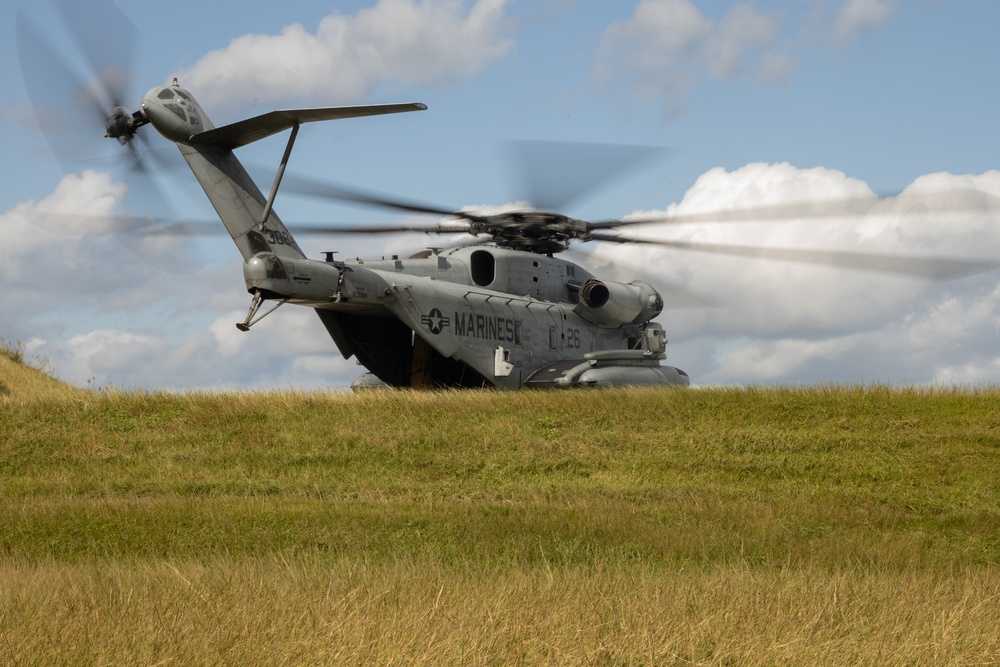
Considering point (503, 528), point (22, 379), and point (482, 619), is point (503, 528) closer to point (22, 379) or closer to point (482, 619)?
point (482, 619)

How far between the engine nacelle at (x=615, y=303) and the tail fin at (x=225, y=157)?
7.49 m

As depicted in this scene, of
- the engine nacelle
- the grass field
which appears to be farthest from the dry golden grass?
the engine nacelle

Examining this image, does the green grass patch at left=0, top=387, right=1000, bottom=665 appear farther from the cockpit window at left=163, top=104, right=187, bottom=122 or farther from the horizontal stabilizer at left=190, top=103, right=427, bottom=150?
A: the cockpit window at left=163, top=104, right=187, bottom=122

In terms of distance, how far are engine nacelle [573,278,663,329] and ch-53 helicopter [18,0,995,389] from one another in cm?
3

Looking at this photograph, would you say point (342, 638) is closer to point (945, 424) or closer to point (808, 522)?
point (808, 522)

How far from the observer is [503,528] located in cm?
1066

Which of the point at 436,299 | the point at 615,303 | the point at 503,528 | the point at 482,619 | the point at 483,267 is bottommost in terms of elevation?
the point at 482,619

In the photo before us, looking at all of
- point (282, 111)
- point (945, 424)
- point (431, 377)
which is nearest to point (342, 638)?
point (282, 111)

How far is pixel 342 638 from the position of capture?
580cm

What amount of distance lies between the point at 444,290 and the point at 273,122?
505 centimetres

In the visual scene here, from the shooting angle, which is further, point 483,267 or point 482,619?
point 483,267

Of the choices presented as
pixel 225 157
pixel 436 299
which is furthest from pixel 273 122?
pixel 436 299

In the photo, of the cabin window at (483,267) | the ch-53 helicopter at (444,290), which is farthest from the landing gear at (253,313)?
the cabin window at (483,267)

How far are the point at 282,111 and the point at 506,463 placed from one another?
20.7 feet
